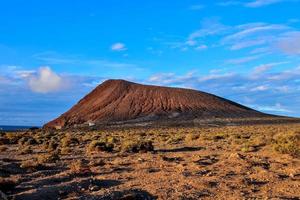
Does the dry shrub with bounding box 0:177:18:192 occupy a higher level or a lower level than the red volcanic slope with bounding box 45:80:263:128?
lower

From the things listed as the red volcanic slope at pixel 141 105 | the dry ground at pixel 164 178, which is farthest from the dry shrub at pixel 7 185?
the red volcanic slope at pixel 141 105

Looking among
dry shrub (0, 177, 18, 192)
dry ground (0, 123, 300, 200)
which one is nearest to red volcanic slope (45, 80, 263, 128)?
dry ground (0, 123, 300, 200)

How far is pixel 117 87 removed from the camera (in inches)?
4230

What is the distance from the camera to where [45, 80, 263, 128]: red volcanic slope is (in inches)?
3553

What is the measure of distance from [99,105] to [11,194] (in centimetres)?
8708

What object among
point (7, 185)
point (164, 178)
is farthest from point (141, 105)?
point (7, 185)

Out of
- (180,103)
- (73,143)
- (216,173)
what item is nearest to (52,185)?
(216,173)

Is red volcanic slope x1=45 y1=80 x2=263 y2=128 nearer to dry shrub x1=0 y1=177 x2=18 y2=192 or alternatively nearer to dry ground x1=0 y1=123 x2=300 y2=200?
dry ground x1=0 y1=123 x2=300 y2=200

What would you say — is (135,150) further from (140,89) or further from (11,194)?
(140,89)

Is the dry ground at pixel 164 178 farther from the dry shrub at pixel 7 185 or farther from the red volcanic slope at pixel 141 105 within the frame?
the red volcanic slope at pixel 141 105

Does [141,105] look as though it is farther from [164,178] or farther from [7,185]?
[7,185]

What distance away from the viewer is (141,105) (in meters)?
96.5

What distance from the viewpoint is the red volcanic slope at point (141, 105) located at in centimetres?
9025

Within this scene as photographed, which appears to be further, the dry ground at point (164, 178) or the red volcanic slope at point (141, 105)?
the red volcanic slope at point (141, 105)
